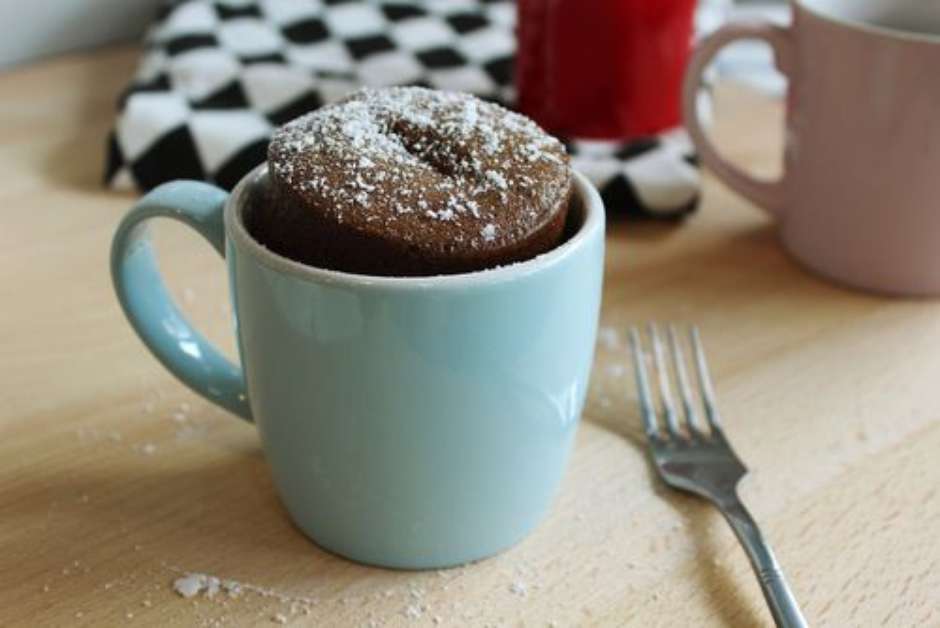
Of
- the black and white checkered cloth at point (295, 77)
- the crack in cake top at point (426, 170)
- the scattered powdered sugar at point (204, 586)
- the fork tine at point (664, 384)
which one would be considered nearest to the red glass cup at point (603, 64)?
the black and white checkered cloth at point (295, 77)

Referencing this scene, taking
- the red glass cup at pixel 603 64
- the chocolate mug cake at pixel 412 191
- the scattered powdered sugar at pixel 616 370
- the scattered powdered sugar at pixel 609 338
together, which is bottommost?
the scattered powdered sugar at pixel 609 338

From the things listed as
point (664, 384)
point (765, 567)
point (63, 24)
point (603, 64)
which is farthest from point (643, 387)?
point (63, 24)

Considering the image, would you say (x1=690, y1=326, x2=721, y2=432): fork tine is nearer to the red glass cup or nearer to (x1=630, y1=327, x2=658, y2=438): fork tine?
(x1=630, y1=327, x2=658, y2=438): fork tine

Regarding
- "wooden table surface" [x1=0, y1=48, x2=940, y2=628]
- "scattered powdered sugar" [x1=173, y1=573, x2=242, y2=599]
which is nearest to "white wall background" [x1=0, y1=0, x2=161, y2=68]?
"wooden table surface" [x1=0, y1=48, x2=940, y2=628]

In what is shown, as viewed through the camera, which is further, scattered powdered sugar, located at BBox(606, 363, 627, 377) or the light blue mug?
scattered powdered sugar, located at BBox(606, 363, 627, 377)

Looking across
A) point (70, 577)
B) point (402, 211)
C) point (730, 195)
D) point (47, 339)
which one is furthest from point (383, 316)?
point (730, 195)

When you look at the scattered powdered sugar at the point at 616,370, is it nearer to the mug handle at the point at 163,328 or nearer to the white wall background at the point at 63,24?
the mug handle at the point at 163,328
